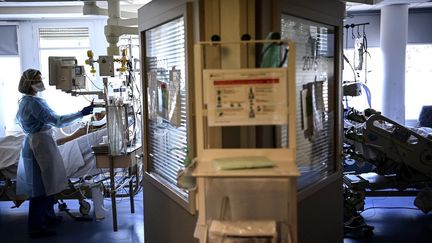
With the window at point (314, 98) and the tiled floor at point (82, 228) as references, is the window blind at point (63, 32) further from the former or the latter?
the window at point (314, 98)

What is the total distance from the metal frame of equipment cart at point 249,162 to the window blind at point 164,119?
54 centimetres

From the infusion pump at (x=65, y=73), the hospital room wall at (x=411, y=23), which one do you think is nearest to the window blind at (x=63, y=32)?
the infusion pump at (x=65, y=73)

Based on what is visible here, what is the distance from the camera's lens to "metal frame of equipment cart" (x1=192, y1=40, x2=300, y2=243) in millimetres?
1550

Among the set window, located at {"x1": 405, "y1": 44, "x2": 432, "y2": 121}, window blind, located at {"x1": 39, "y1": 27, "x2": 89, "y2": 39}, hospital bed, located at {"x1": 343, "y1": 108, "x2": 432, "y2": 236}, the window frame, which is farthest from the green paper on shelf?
window, located at {"x1": 405, "y1": 44, "x2": 432, "y2": 121}

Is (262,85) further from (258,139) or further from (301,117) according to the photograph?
(301,117)

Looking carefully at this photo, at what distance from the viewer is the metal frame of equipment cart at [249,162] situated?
155cm

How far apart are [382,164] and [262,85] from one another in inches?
92.0

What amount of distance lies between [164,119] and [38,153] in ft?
5.26

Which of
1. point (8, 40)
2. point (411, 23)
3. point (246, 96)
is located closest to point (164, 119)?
point (246, 96)

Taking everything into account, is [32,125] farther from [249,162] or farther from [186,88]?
[249,162]

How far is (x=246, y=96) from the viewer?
5.16ft

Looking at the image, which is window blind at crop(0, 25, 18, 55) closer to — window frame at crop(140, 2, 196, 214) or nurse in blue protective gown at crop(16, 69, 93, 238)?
nurse in blue protective gown at crop(16, 69, 93, 238)

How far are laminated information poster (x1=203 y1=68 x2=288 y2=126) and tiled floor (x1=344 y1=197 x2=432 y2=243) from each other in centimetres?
221

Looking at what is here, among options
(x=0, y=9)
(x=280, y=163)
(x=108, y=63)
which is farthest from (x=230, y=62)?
(x=0, y=9)
